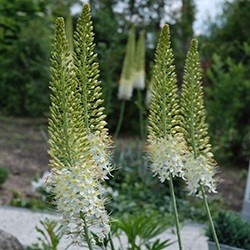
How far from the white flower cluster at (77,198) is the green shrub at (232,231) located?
5.72 feet

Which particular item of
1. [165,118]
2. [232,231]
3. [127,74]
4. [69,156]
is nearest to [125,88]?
[127,74]

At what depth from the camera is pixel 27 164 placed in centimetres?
798

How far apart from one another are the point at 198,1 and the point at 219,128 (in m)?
3.36

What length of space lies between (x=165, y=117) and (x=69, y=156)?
0.42 metres

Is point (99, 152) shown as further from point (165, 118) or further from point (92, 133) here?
point (165, 118)

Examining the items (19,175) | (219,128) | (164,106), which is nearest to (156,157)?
(164,106)

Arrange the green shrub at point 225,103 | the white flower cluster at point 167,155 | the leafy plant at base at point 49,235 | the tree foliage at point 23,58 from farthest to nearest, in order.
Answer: the tree foliage at point 23,58, the green shrub at point 225,103, the leafy plant at base at point 49,235, the white flower cluster at point 167,155

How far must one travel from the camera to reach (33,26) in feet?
35.2

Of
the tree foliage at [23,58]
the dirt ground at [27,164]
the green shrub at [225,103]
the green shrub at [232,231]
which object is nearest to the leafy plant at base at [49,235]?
the green shrub at [232,231]

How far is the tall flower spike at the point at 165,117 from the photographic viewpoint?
88.3 inches

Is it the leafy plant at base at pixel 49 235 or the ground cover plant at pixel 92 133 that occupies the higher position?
the ground cover plant at pixel 92 133

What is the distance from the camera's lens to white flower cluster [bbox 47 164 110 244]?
6.59ft

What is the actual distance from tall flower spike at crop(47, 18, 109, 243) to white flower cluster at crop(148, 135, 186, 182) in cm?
32

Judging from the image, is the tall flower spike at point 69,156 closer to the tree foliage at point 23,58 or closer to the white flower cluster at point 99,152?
the white flower cluster at point 99,152
